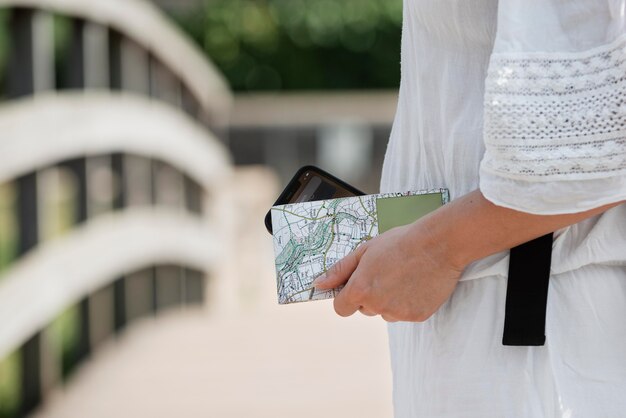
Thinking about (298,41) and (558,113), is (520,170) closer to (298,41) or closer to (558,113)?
(558,113)

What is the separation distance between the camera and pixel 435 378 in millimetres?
1247

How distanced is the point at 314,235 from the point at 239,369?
3.96 meters

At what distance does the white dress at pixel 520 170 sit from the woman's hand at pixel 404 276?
41 millimetres

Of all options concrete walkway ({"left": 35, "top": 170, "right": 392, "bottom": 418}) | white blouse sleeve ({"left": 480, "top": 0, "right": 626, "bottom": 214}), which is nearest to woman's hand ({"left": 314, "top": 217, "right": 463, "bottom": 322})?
white blouse sleeve ({"left": 480, "top": 0, "right": 626, "bottom": 214})

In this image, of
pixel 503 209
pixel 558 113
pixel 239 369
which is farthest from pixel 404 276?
pixel 239 369

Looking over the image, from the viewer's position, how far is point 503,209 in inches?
43.9

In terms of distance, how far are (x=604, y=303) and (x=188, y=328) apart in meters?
5.36

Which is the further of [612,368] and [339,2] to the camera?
[339,2]

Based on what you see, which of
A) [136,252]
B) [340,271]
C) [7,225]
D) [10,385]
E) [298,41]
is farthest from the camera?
[298,41]

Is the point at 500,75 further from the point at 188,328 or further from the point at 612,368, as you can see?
the point at 188,328

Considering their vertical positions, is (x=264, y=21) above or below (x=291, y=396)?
above

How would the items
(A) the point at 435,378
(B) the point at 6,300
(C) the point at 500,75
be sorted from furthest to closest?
(B) the point at 6,300 → (A) the point at 435,378 → (C) the point at 500,75

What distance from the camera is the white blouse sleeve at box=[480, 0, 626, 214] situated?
1.06m

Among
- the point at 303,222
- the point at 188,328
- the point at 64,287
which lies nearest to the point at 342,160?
A: the point at 188,328
